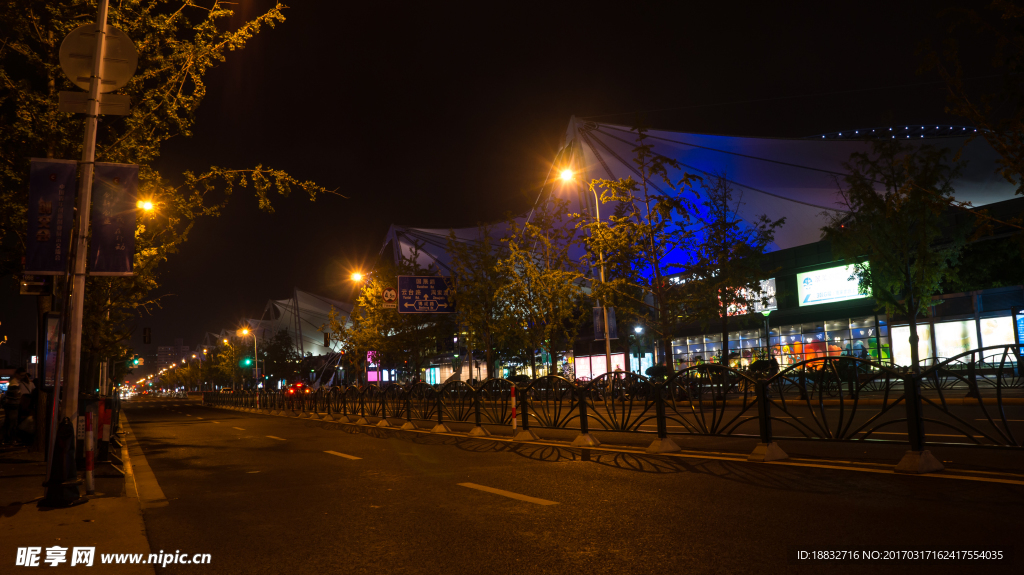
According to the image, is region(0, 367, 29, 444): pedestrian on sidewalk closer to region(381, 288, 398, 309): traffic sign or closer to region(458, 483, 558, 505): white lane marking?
region(458, 483, 558, 505): white lane marking

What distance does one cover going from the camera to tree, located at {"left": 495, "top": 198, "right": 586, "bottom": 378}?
96.4 feet

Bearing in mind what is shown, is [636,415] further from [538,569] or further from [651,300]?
[651,300]

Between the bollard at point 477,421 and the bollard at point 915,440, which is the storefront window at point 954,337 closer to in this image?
the bollard at point 477,421

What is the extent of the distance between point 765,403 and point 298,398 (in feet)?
85.4

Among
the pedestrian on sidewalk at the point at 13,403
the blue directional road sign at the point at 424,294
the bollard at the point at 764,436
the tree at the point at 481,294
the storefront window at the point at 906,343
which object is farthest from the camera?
the tree at the point at 481,294

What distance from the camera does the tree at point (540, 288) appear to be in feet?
96.4

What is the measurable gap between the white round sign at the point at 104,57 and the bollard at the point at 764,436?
9004 mm

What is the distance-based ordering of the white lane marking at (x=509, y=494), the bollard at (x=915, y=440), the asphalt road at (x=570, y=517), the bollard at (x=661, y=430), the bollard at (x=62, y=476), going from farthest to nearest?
1. the bollard at (x=661, y=430)
2. the bollard at (x=915, y=440)
3. the bollard at (x=62, y=476)
4. the white lane marking at (x=509, y=494)
5. the asphalt road at (x=570, y=517)

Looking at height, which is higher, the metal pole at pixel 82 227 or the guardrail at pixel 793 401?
the metal pole at pixel 82 227

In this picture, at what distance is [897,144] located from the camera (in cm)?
2775

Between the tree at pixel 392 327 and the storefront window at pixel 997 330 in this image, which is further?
the tree at pixel 392 327

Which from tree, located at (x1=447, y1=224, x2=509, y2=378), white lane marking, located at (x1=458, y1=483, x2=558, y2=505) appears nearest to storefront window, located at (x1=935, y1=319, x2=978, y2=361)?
tree, located at (x1=447, y1=224, x2=509, y2=378)

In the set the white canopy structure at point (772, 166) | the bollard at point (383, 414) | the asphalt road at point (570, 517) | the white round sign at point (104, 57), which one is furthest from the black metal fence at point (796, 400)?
the white canopy structure at point (772, 166)

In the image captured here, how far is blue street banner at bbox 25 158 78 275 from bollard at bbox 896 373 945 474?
406 inches
